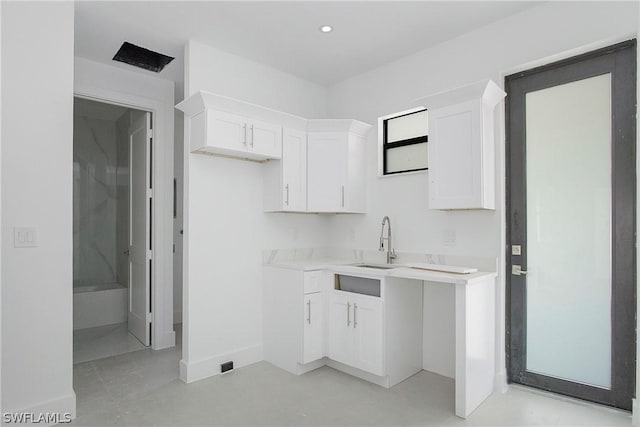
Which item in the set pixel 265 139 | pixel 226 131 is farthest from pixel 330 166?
pixel 226 131

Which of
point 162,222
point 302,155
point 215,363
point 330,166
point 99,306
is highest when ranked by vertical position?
point 302,155

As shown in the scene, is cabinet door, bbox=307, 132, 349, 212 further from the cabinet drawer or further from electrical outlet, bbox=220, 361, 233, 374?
electrical outlet, bbox=220, 361, 233, 374

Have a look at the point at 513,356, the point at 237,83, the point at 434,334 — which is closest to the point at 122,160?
the point at 237,83

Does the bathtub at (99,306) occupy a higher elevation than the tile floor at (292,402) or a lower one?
higher

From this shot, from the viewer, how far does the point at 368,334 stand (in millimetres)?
2945

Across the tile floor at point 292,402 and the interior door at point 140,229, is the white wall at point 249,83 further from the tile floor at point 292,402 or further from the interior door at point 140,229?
the tile floor at point 292,402

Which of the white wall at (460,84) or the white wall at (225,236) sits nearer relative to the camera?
the white wall at (460,84)

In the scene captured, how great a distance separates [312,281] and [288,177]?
0.96 meters

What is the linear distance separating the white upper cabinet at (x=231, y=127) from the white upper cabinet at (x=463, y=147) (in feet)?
4.24

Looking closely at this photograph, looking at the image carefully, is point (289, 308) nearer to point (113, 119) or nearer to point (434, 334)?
point (434, 334)

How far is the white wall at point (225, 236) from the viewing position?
3111 mm

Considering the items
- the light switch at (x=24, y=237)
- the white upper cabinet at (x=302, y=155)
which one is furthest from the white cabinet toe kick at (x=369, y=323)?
the light switch at (x=24, y=237)

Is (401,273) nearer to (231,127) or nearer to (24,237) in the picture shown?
(231,127)

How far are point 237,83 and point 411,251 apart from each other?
86.7 inches
